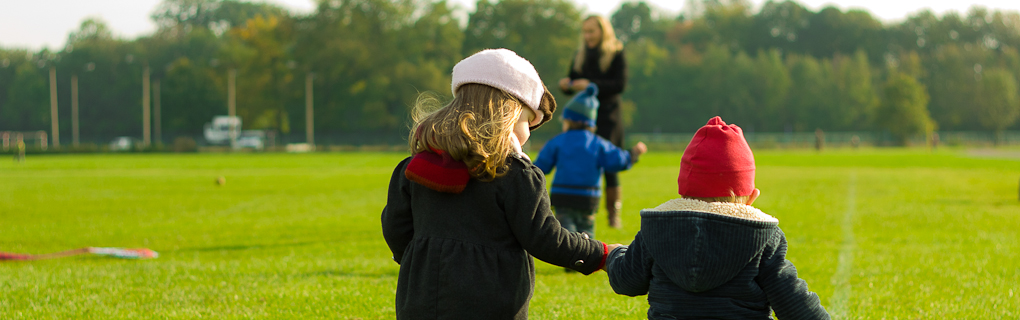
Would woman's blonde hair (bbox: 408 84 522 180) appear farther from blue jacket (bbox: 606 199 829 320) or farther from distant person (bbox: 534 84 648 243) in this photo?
distant person (bbox: 534 84 648 243)

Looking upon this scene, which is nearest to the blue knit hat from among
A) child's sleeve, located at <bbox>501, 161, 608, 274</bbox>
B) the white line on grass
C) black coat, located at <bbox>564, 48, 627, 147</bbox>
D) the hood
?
black coat, located at <bbox>564, 48, 627, 147</bbox>

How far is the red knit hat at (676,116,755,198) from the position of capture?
7.16 ft

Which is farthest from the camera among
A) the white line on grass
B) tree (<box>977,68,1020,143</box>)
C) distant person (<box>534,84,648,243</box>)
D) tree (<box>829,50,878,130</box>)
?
tree (<box>977,68,1020,143</box>)

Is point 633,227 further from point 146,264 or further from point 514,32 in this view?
point 514,32

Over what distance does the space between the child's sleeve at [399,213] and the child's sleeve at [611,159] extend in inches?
102

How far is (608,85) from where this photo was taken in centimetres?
624

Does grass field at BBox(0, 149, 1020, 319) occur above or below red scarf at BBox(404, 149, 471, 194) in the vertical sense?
below

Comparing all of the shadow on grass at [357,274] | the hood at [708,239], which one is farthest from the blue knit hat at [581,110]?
the hood at [708,239]

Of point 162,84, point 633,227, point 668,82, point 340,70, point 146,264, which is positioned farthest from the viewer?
point 668,82

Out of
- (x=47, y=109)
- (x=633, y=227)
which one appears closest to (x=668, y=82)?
(x=47, y=109)

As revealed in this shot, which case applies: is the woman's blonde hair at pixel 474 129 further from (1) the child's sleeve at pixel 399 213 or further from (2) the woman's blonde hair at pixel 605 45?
(2) the woman's blonde hair at pixel 605 45

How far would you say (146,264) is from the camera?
17.4 ft

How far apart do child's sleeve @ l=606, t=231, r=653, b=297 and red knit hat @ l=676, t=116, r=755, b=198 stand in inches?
8.7

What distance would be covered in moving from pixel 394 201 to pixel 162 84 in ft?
263
